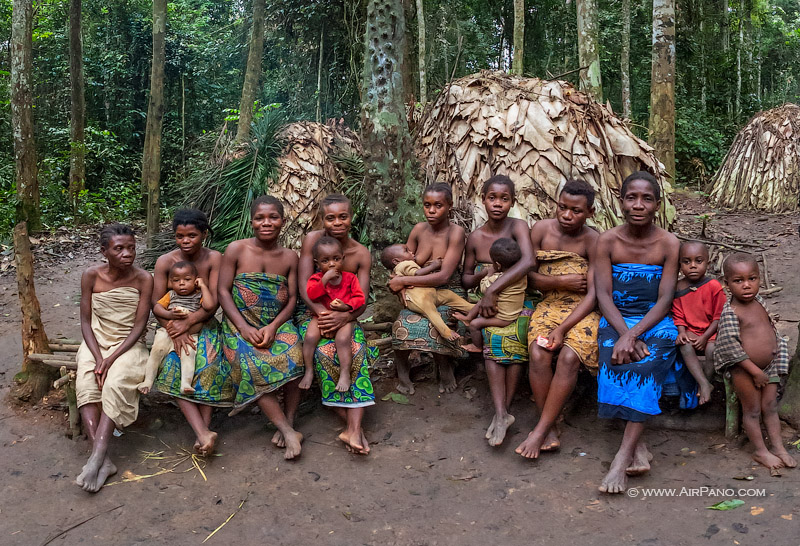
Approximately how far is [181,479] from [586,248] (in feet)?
8.24

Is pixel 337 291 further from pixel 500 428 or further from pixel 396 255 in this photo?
pixel 500 428

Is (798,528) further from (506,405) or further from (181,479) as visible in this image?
(181,479)

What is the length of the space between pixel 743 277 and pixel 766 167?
6.86 meters

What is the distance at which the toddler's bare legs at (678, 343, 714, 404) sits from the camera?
10.2 feet

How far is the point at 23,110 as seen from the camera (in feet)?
26.2

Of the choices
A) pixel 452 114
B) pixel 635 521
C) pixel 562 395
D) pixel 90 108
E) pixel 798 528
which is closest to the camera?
pixel 798 528

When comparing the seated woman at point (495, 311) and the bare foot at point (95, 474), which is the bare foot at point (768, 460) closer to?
the seated woman at point (495, 311)

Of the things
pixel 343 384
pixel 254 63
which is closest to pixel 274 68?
pixel 254 63

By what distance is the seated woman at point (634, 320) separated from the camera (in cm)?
301

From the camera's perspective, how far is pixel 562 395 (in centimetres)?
319

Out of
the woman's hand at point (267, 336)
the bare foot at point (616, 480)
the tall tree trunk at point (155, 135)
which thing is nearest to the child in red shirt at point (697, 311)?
the bare foot at point (616, 480)

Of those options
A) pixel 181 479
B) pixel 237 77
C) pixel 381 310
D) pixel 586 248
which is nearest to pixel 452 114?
pixel 381 310

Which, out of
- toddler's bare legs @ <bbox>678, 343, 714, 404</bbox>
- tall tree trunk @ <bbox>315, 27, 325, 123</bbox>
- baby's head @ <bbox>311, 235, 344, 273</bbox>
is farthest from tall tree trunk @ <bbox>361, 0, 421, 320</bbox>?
tall tree trunk @ <bbox>315, 27, 325, 123</bbox>

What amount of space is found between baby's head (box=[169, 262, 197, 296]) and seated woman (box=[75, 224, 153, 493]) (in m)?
0.19
